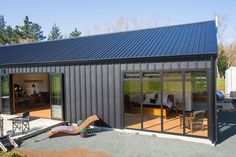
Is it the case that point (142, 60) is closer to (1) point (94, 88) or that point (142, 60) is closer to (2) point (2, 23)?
(1) point (94, 88)

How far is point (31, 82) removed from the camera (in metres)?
19.2

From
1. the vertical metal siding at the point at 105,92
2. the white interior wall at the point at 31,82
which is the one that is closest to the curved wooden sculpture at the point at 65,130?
the vertical metal siding at the point at 105,92

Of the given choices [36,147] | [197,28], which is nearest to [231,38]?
[197,28]

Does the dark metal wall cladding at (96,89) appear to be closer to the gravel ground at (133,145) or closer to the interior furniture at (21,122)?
the gravel ground at (133,145)

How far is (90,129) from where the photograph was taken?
403 inches

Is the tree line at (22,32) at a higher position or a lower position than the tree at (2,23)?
lower

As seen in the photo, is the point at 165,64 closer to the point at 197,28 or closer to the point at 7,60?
the point at 197,28

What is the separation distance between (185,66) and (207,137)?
2651 millimetres

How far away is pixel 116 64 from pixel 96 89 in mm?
1516

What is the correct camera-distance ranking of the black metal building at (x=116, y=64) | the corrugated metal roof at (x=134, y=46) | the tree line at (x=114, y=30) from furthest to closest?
1. the tree line at (x=114, y=30)
2. the corrugated metal roof at (x=134, y=46)
3. the black metal building at (x=116, y=64)

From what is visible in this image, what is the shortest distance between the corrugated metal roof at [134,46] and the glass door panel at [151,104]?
937 millimetres

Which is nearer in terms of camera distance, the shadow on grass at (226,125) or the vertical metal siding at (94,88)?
the shadow on grass at (226,125)

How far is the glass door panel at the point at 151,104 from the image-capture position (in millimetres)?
9454

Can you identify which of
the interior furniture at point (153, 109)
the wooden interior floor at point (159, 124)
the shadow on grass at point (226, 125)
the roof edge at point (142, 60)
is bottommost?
the shadow on grass at point (226, 125)
